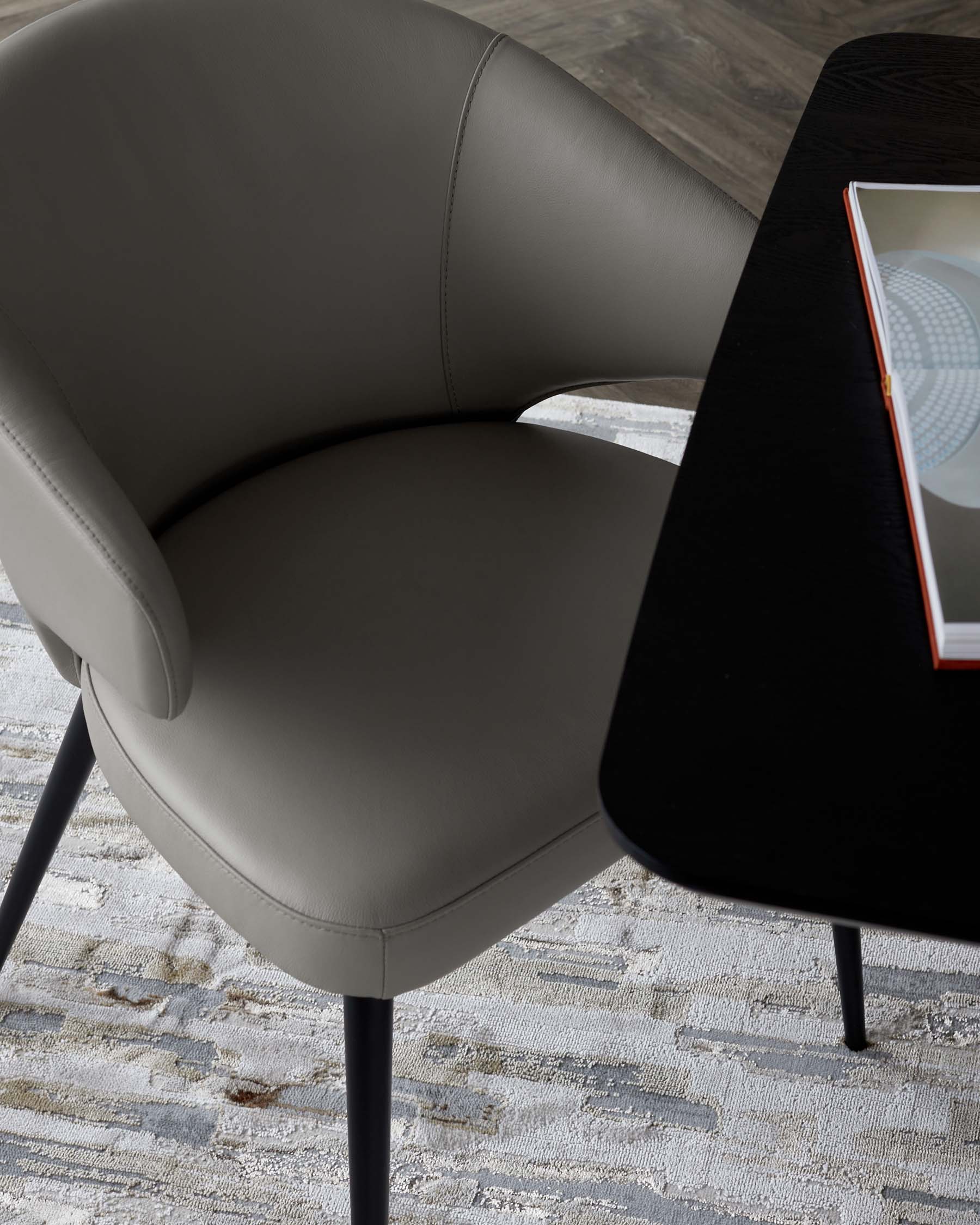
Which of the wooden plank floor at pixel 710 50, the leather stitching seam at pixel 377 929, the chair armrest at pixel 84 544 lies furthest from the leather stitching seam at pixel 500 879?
the wooden plank floor at pixel 710 50

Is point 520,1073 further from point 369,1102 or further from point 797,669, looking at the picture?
point 797,669

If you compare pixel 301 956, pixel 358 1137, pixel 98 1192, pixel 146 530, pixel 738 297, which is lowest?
pixel 98 1192

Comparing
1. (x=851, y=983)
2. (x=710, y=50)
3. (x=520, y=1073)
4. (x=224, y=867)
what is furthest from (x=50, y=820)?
(x=710, y=50)

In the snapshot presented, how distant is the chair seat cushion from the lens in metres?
0.74

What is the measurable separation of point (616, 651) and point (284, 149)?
471 mm

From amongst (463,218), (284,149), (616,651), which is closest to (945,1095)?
(616,651)

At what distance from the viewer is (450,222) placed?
1.01m

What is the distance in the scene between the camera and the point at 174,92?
894mm

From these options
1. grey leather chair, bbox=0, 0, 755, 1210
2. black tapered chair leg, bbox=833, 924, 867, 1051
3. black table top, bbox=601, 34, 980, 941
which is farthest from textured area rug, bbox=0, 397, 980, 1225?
black table top, bbox=601, 34, 980, 941

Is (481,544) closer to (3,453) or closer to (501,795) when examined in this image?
(501,795)

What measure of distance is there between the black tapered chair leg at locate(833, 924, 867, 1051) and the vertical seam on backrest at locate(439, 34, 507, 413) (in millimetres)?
589

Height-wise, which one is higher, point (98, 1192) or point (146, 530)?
point (146, 530)

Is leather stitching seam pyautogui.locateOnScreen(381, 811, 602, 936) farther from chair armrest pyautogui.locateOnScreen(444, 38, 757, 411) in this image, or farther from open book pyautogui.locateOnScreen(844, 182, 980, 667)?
chair armrest pyautogui.locateOnScreen(444, 38, 757, 411)

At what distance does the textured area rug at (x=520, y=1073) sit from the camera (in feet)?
3.31
